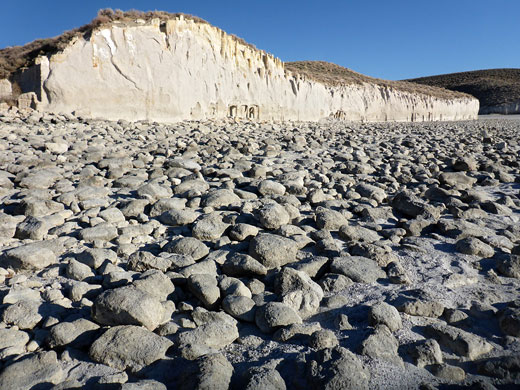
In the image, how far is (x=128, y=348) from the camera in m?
1.37

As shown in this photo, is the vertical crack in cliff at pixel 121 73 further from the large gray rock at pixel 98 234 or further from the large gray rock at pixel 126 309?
the large gray rock at pixel 126 309

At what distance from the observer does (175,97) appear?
10188mm

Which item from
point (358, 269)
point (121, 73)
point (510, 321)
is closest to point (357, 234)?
point (358, 269)

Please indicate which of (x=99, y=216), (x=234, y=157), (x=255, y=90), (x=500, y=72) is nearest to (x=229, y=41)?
(x=255, y=90)

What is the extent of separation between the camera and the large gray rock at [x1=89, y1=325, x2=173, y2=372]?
1.34 meters

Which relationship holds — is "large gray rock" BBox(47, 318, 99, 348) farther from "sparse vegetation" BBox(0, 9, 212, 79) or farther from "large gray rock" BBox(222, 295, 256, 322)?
"sparse vegetation" BBox(0, 9, 212, 79)

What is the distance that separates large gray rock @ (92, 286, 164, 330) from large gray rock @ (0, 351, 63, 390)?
24 cm

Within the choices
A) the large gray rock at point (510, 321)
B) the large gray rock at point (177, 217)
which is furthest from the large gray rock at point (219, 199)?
the large gray rock at point (510, 321)

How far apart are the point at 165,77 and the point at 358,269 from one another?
368 inches

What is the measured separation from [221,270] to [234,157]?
333 centimetres

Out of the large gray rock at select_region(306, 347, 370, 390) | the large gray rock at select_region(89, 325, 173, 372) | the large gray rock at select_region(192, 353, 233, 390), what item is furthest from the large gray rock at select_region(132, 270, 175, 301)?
the large gray rock at select_region(306, 347, 370, 390)

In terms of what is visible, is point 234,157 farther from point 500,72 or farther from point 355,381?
point 500,72

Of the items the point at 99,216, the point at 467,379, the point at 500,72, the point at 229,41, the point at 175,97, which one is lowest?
the point at 467,379

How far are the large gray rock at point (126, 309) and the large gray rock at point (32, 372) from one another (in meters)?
0.24
